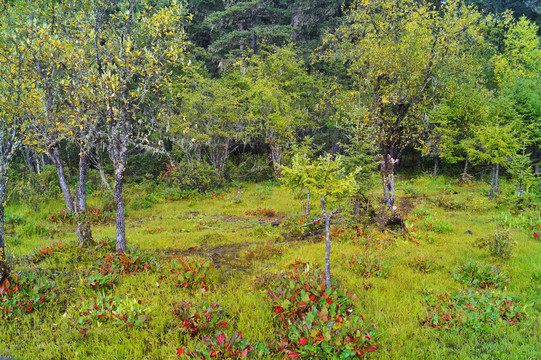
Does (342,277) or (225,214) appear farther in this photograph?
(225,214)

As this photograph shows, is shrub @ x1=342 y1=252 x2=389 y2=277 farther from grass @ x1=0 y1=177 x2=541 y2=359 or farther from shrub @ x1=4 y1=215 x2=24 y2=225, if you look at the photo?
shrub @ x1=4 y1=215 x2=24 y2=225

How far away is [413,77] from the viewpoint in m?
11.2

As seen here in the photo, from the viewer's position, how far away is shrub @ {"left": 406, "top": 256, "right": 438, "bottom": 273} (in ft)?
24.6

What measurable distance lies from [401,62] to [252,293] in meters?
11.2

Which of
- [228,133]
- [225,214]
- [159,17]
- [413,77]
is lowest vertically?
[225,214]

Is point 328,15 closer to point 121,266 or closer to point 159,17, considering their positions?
point 159,17

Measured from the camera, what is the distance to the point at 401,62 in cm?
1199

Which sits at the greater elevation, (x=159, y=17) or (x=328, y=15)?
(x=328, y=15)

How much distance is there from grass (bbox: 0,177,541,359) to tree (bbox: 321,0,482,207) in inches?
163

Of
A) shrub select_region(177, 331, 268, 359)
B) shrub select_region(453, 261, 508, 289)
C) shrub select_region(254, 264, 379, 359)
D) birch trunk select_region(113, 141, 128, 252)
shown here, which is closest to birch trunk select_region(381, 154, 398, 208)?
shrub select_region(453, 261, 508, 289)

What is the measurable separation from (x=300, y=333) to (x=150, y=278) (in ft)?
14.5

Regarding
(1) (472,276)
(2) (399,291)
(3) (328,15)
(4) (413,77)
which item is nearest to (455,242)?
(1) (472,276)

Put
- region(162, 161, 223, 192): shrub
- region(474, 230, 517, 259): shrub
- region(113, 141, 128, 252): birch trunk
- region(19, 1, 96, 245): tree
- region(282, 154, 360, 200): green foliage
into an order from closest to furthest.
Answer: region(282, 154, 360, 200): green foliage, region(19, 1, 96, 245): tree, region(474, 230, 517, 259): shrub, region(113, 141, 128, 252): birch trunk, region(162, 161, 223, 192): shrub

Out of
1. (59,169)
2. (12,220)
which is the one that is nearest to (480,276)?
(59,169)
